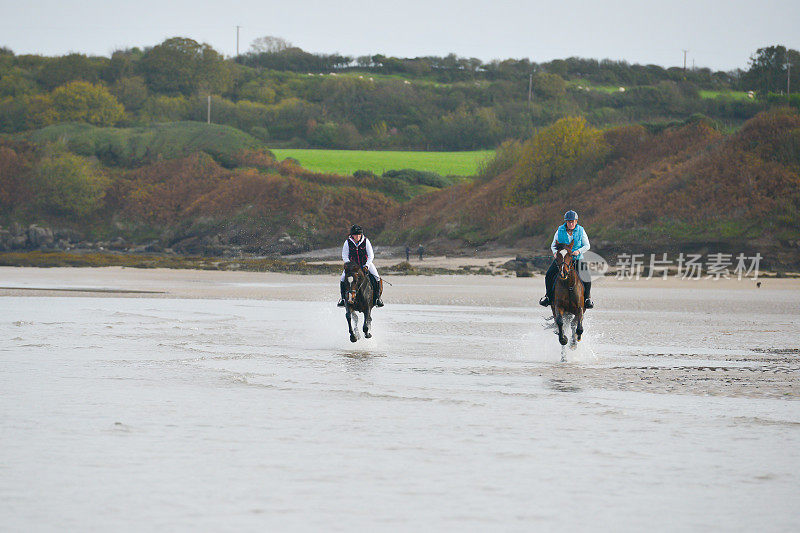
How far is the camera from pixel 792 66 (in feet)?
348

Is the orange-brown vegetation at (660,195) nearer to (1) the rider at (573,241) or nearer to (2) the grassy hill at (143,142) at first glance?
(2) the grassy hill at (143,142)

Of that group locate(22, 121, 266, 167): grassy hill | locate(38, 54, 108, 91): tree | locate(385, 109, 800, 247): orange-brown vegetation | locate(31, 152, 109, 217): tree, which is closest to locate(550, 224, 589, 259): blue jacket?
locate(385, 109, 800, 247): orange-brown vegetation

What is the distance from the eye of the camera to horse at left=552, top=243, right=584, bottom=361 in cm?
1688

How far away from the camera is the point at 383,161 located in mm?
97938

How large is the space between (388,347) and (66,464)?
10.1 m

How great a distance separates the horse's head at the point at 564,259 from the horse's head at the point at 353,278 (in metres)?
3.64

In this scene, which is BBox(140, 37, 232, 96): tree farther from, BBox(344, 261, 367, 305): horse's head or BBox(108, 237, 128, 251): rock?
BBox(344, 261, 367, 305): horse's head

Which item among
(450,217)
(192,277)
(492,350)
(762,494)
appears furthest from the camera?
(450,217)

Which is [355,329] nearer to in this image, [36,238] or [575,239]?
[575,239]

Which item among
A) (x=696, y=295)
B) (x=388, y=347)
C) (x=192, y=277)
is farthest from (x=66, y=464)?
(x=192, y=277)

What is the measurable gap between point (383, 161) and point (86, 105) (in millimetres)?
31302

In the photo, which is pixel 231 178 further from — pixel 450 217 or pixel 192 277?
pixel 192 277

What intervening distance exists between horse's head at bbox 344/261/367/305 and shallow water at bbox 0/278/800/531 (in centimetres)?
101

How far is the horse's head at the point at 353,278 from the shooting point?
726 inches
